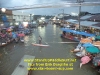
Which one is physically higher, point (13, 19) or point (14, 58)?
point (13, 19)

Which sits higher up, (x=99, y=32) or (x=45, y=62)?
(x=99, y=32)

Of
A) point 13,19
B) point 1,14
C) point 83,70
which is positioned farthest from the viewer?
point 13,19

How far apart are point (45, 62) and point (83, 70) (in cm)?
568

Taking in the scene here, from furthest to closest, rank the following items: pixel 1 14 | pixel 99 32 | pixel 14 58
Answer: pixel 1 14 < pixel 99 32 < pixel 14 58

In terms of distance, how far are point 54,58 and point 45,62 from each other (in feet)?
8.22

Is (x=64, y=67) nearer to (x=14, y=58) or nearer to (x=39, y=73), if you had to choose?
(x=39, y=73)

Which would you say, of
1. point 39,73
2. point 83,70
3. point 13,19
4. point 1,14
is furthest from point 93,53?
point 13,19

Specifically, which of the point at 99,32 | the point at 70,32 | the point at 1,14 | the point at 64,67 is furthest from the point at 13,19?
the point at 64,67

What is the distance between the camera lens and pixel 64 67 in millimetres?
20000

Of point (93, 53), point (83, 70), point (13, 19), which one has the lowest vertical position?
point (83, 70)

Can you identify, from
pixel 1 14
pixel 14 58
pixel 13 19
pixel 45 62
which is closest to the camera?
pixel 45 62

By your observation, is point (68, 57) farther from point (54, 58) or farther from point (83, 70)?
point (83, 70)

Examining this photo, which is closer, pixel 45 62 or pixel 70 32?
pixel 45 62

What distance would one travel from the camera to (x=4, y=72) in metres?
18.4
